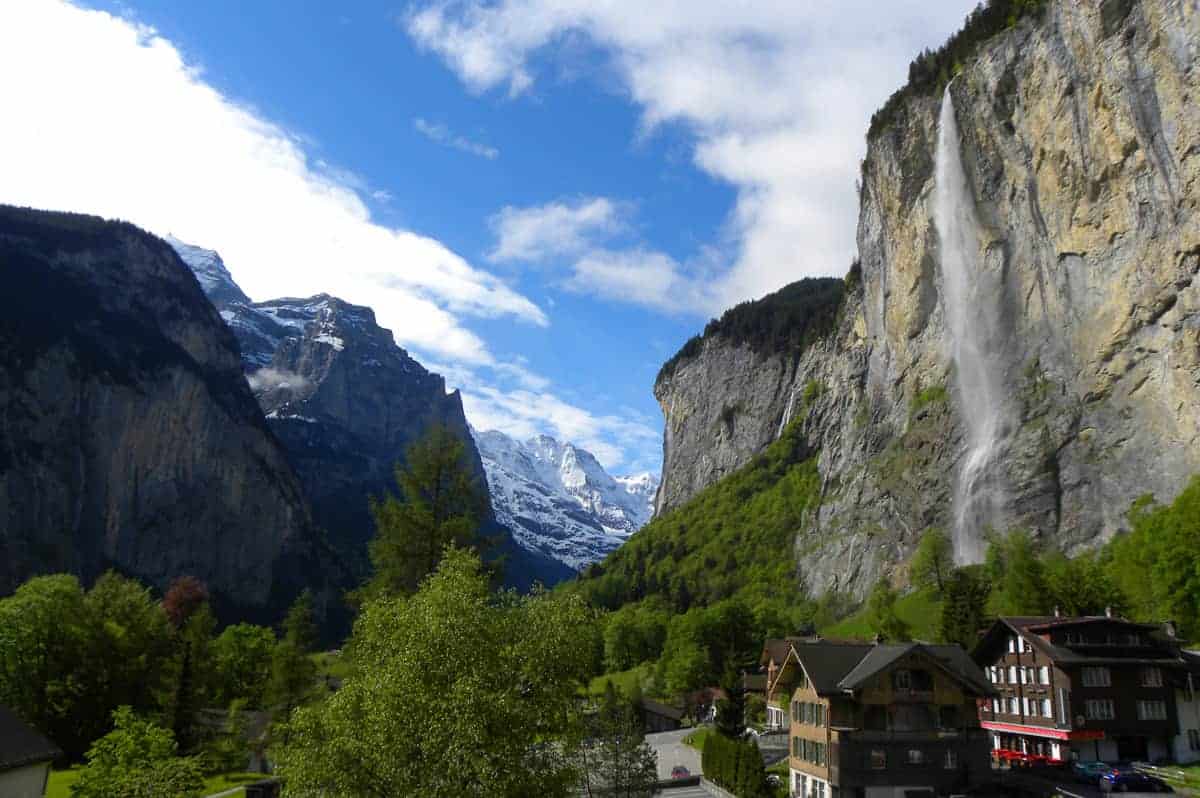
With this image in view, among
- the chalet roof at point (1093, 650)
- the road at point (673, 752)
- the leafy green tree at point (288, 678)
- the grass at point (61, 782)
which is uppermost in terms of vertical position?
the chalet roof at point (1093, 650)

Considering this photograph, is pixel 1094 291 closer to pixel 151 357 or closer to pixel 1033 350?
pixel 1033 350

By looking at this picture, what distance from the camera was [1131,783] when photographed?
135 ft

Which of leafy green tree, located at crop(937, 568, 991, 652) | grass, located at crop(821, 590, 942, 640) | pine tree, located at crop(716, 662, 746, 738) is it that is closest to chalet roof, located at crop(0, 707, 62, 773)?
pine tree, located at crop(716, 662, 746, 738)

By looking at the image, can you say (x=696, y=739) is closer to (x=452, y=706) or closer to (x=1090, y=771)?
(x=1090, y=771)

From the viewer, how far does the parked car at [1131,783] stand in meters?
40.7

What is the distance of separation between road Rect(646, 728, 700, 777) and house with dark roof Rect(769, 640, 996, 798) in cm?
1427

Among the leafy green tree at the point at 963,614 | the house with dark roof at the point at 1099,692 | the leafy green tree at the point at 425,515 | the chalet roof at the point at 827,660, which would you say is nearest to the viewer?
the leafy green tree at the point at 425,515

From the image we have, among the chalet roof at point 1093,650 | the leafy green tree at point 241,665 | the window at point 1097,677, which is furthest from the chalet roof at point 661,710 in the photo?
the window at point 1097,677

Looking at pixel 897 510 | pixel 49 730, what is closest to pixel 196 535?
pixel 49 730

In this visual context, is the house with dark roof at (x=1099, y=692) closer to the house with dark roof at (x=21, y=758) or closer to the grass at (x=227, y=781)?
the house with dark roof at (x=21, y=758)

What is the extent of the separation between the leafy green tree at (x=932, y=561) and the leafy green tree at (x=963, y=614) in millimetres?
22110

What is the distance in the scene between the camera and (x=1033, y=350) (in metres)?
95.8

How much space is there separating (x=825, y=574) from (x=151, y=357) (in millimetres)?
160364

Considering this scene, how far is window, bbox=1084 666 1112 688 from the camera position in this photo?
5147cm
